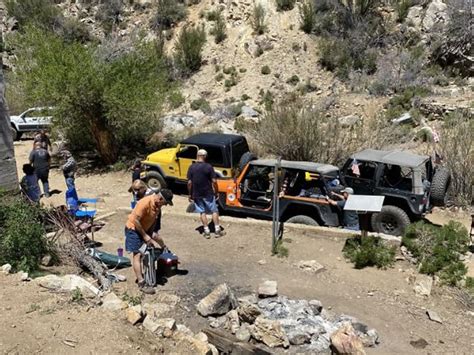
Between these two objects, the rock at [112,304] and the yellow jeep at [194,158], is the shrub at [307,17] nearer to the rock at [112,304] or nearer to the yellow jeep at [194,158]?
the yellow jeep at [194,158]

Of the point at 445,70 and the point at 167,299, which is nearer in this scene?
the point at 167,299

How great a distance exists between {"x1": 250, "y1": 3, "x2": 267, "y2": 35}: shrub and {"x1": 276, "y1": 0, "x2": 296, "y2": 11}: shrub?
969 mm

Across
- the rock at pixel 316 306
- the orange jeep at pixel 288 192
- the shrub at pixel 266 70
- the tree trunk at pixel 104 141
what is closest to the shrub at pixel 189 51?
the shrub at pixel 266 70

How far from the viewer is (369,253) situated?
8.34 m

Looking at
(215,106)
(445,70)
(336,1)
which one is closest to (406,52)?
(445,70)

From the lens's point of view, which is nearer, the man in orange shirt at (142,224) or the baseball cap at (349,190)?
the man in orange shirt at (142,224)

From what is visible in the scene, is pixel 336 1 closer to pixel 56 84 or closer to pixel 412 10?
pixel 412 10

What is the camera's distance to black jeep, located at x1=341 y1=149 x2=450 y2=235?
31.0ft

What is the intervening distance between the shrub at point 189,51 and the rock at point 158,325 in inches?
971

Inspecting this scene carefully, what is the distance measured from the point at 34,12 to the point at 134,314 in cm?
3319

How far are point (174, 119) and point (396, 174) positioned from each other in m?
13.2

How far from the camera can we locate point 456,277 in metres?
7.73

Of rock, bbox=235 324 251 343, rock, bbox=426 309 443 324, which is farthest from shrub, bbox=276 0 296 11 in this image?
rock, bbox=235 324 251 343

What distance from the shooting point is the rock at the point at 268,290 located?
702 cm
